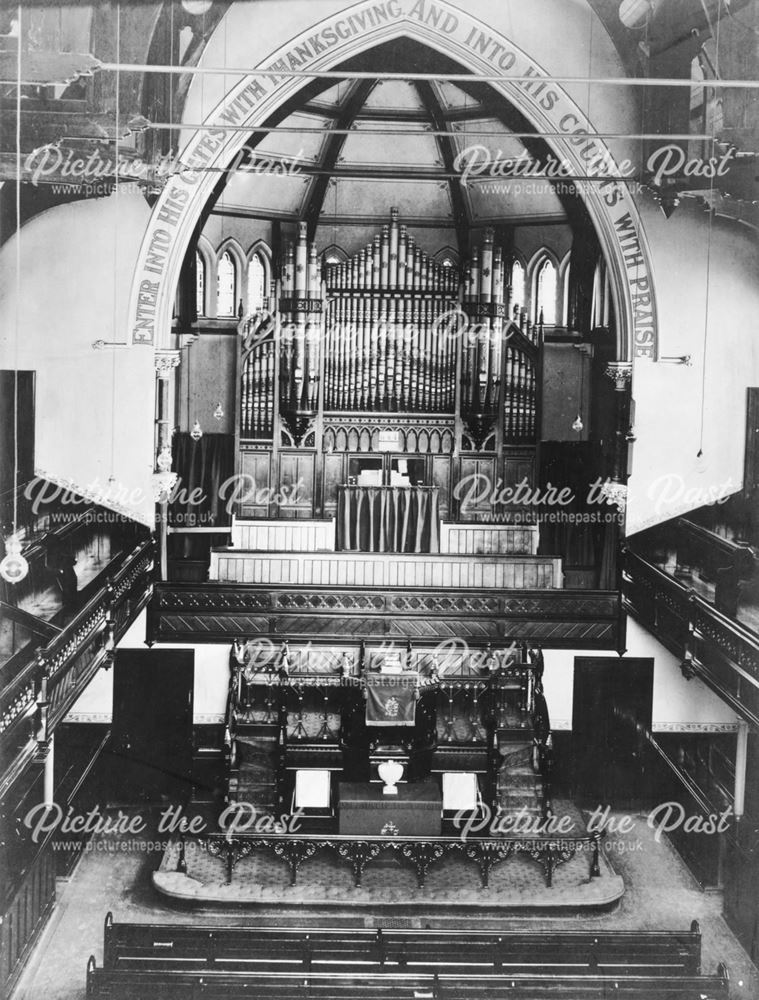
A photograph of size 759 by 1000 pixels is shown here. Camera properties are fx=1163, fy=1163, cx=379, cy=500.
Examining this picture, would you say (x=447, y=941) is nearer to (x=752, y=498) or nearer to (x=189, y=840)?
(x=189, y=840)

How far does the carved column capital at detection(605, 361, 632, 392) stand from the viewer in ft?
57.3

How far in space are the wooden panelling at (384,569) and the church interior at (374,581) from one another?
0.19ft

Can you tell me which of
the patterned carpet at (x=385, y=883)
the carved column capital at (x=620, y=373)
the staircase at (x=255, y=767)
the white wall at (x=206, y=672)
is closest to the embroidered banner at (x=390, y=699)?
the staircase at (x=255, y=767)

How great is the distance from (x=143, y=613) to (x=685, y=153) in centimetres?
1016

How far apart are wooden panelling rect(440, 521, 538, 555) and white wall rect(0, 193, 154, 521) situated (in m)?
5.61

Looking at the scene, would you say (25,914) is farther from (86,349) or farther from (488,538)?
(488,538)

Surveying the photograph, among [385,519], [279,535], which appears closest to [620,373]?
[385,519]

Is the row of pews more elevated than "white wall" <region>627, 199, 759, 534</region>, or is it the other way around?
"white wall" <region>627, 199, 759, 534</region>

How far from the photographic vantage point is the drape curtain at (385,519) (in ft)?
67.2

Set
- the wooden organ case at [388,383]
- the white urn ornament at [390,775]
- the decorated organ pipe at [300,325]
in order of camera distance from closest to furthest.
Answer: the white urn ornament at [390,775]
the decorated organ pipe at [300,325]
the wooden organ case at [388,383]

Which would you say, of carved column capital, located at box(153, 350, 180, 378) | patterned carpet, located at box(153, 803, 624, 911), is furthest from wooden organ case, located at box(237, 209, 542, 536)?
patterned carpet, located at box(153, 803, 624, 911)

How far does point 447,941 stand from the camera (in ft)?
40.8

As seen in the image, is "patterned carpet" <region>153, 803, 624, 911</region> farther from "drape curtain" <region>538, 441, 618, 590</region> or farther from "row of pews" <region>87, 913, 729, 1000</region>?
"drape curtain" <region>538, 441, 618, 590</region>

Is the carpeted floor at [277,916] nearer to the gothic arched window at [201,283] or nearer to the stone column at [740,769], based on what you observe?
the stone column at [740,769]
